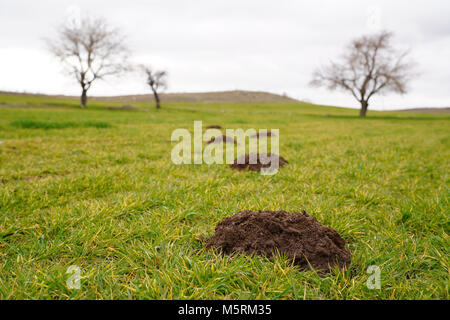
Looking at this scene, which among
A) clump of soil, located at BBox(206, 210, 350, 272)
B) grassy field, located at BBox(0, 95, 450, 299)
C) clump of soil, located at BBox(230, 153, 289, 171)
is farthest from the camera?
clump of soil, located at BBox(230, 153, 289, 171)

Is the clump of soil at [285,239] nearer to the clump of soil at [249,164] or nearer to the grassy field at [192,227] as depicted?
the grassy field at [192,227]

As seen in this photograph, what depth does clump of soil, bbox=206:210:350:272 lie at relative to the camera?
2166mm

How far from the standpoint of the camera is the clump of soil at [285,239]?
217 centimetres

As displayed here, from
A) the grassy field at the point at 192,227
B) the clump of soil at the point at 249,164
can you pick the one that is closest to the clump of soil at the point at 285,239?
the grassy field at the point at 192,227

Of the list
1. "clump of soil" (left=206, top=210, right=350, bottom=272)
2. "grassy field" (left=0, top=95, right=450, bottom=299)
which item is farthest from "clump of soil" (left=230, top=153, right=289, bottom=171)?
"clump of soil" (left=206, top=210, right=350, bottom=272)

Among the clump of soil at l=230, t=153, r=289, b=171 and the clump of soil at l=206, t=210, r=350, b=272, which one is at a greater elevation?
the clump of soil at l=230, t=153, r=289, b=171

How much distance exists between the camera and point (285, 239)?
233 centimetres

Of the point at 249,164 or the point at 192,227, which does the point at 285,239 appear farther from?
the point at 249,164

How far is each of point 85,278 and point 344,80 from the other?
144ft

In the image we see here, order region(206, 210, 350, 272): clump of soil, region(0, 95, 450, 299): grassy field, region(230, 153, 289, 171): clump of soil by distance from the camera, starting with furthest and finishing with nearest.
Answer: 1. region(230, 153, 289, 171): clump of soil
2. region(206, 210, 350, 272): clump of soil
3. region(0, 95, 450, 299): grassy field

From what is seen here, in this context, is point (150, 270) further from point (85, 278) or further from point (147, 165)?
point (147, 165)

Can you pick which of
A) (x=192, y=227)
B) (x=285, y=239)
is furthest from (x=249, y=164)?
(x=285, y=239)

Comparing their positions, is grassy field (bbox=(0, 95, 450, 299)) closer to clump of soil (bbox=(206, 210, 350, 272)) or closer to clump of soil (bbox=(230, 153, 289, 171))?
clump of soil (bbox=(206, 210, 350, 272))

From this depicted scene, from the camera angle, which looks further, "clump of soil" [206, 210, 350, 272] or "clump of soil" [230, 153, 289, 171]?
"clump of soil" [230, 153, 289, 171]
